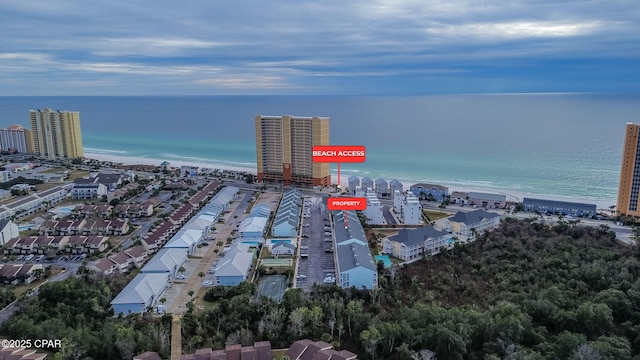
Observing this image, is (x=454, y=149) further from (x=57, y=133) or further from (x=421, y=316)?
(x=57, y=133)

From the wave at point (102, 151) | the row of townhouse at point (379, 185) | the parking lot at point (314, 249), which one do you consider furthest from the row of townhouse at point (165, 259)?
the wave at point (102, 151)

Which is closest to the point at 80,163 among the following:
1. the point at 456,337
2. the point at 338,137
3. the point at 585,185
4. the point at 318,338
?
the point at 338,137

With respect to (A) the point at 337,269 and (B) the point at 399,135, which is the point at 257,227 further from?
(B) the point at 399,135

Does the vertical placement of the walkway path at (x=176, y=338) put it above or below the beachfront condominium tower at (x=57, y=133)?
below

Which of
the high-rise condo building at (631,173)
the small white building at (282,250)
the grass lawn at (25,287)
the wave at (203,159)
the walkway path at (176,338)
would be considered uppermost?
the high-rise condo building at (631,173)

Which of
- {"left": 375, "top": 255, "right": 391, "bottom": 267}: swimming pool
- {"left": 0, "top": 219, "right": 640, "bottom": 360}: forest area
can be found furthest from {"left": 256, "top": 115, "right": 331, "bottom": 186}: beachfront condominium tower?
{"left": 0, "top": 219, "right": 640, "bottom": 360}: forest area

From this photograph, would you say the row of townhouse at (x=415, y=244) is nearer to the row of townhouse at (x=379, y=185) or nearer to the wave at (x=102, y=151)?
the row of townhouse at (x=379, y=185)

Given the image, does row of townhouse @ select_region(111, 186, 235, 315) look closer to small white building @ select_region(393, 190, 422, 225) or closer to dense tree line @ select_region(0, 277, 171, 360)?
dense tree line @ select_region(0, 277, 171, 360)
